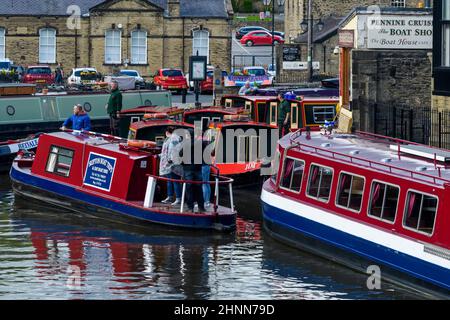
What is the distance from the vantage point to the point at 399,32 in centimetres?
3709

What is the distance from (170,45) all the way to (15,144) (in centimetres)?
3774

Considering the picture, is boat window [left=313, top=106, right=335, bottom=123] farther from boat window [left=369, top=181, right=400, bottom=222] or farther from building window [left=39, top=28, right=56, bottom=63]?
building window [left=39, top=28, right=56, bottom=63]

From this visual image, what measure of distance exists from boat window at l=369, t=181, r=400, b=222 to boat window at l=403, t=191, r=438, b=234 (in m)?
0.44

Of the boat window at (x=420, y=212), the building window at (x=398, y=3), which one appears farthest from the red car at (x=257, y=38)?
the boat window at (x=420, y=212)

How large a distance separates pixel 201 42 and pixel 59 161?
1749 inches

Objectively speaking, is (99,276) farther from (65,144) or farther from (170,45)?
(170,45)

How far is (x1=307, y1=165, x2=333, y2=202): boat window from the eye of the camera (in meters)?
23.9

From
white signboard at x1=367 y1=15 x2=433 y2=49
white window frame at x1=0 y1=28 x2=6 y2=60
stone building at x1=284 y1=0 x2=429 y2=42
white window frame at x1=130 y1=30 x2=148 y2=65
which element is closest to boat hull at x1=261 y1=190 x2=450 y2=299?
white signboard at x1=367 y1=15 x2=433 y2=49

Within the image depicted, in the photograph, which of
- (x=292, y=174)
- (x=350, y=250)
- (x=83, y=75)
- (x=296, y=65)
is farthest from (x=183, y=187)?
(x=83, y=75)

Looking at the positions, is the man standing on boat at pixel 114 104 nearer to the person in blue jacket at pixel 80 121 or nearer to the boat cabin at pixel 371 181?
the person in blue jacket at pixel 80 121

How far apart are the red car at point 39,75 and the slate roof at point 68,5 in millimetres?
4697

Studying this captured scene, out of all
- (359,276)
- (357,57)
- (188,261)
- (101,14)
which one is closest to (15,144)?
(357,57)

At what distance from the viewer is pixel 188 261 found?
24172 millimetres

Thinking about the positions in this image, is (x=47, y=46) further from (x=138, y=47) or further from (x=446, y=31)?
(x=446, y=31)
